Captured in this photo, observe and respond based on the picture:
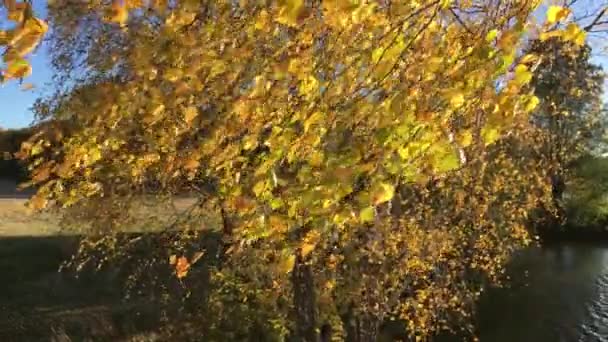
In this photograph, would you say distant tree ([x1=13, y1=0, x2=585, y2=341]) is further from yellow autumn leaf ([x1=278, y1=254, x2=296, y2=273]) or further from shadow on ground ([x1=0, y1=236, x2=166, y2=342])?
shadow on ground ([x1=0, y1=236, x2=166, y2=342])

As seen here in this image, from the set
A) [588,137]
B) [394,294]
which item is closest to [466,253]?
[394,294]

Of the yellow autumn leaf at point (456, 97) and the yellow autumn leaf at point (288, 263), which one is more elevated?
the yellow autumn leaf at point (456, 97)

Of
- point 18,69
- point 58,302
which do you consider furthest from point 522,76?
point 58,302

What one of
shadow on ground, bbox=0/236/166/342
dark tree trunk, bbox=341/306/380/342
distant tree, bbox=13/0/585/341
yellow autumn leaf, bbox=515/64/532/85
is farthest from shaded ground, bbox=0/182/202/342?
yellow autumn leaf, bbox=515/64/532/85

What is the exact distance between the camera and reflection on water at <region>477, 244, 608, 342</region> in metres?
19.1

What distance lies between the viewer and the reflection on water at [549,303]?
62.7 feet

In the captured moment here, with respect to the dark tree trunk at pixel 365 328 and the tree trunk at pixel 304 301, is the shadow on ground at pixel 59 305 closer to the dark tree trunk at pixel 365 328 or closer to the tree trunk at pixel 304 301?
the dark tree trunk at pixel 365 328

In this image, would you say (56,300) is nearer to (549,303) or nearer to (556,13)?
(556,13)

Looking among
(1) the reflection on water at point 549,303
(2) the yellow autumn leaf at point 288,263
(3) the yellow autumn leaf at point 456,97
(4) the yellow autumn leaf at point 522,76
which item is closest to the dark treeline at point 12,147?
(1) the reflection on water at point 549,303

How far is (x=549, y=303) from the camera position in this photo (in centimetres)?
2197

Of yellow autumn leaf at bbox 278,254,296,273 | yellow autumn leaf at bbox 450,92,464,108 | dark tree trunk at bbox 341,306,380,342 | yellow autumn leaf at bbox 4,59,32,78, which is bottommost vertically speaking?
dark tree trunk at bbox 341,306,380,342

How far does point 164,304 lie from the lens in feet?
49.0

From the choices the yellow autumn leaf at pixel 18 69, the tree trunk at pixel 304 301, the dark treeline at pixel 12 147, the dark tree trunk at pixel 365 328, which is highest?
the dark treeline at pixel 12 147

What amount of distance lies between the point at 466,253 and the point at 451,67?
12954mm
